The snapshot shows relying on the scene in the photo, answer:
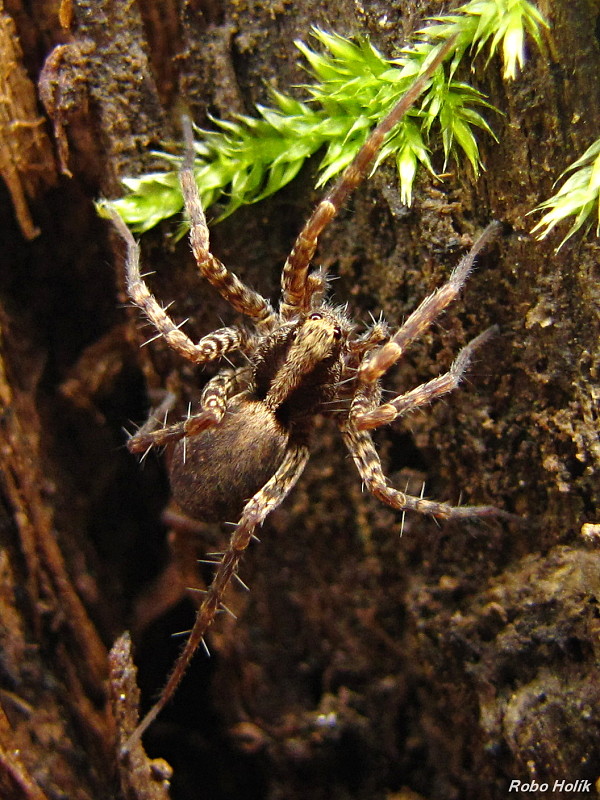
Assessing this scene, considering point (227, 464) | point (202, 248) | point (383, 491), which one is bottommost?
point (383, 491)

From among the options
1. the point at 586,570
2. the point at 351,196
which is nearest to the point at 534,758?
the point at 586,570

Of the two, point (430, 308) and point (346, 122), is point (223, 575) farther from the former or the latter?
point (346, 122)

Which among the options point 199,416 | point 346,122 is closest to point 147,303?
point 199,416

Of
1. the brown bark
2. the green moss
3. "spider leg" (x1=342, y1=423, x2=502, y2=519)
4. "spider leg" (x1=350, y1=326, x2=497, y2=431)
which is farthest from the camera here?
"spider leg" (x1=342, y1=423, x2=502, y2=519)

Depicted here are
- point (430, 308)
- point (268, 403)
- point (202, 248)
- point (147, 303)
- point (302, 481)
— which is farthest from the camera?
point (302, 481)

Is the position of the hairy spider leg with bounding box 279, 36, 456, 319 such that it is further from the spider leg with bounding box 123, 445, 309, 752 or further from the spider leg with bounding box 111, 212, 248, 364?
the spider leg with bounding box 123, 445, 309, 752

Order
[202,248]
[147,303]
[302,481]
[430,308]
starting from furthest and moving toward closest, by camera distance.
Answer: [302,481] < [147,303] < [202,248] < [430,308]

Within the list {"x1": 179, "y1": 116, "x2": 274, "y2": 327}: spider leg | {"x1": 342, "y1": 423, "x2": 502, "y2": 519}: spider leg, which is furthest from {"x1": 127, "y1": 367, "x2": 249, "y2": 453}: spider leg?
{"x1": 342, "y1": 423, "x2": 502, "y2": 519}: spider leg
